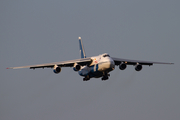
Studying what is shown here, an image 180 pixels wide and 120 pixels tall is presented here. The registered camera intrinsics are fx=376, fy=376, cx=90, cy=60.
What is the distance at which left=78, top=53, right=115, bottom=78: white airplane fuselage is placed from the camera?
40.8 meters

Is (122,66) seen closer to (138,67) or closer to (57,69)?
(138,67)

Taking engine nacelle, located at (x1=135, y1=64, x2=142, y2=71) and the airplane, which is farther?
engine nacelle, located at (x1=135, y1=64, x2=142, y2=71)

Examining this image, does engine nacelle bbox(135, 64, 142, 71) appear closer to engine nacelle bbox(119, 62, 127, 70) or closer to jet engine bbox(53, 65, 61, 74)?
engine nacelle bbox(119, 62, 127, 70)

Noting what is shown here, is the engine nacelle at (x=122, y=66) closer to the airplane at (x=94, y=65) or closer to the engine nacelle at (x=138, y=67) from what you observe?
the airplane at (x=94, y=65)

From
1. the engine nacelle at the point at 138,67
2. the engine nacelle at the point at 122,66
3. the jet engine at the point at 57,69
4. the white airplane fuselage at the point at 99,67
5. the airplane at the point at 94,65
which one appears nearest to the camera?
the white airplane fuselage at the point at 99,67

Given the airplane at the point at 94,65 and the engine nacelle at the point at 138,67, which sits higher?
the airplane at the point at 94,65

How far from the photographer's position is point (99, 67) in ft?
137

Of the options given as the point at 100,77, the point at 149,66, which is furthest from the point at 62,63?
the point at 149,66

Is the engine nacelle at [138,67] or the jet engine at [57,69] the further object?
the engine nacelle at [138,67]

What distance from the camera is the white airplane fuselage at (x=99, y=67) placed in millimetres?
40844

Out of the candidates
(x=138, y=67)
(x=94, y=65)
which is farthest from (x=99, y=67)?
(x=138, y=67)

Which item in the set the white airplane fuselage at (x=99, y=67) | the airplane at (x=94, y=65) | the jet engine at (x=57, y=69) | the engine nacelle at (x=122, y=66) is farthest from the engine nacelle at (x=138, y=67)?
the jet engine at (x=57, y=69)

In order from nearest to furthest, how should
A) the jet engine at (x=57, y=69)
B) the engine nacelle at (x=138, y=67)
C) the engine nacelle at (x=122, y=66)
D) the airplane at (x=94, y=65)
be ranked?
1. the airplane at (x=94, y=65)
2. the jet engine at (x=57, y=69)
3. the engine nacelle at (x=122, y=66)
4. the engine nacelle at (x=138, y=67)

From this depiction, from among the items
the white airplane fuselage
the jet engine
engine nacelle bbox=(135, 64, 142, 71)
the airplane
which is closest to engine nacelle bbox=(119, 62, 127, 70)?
the airplane
